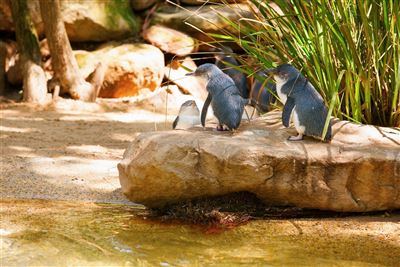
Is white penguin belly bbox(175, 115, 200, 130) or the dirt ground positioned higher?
white penguin belly bbox(175, 115, 200, 130)

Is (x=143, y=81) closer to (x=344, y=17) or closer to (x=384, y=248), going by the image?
(x=344, y=17)

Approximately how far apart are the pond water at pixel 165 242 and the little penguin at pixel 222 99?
76cm

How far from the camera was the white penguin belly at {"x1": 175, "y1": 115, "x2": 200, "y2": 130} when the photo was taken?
5.02 metres

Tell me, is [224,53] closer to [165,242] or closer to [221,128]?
[221,128]

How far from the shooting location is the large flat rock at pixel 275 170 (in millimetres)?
3732

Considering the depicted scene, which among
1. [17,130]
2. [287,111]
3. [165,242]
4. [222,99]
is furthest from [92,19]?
[165,242]

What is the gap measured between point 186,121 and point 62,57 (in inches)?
157

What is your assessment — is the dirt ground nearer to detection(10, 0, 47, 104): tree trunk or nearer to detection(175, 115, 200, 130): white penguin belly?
detection(10, 0, 47, 104): tree trunk

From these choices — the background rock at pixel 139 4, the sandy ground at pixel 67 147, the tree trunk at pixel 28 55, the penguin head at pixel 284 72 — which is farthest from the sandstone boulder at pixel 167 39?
the penguin head at pixel 284 72

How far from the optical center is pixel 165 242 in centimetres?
344

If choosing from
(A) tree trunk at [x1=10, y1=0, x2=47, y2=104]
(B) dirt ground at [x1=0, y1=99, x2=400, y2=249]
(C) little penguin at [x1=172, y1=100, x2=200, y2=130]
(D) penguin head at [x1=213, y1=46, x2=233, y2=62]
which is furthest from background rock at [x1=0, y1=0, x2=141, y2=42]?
(C) little penguin at [x1=172, y1=100, x2=200, y2=130]

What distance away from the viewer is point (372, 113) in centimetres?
432

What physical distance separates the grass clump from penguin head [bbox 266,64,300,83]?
0.82 feet

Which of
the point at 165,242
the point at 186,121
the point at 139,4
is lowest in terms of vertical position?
the point at 165,242
